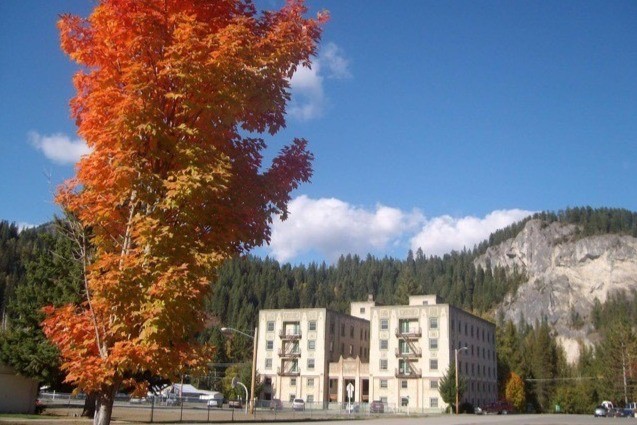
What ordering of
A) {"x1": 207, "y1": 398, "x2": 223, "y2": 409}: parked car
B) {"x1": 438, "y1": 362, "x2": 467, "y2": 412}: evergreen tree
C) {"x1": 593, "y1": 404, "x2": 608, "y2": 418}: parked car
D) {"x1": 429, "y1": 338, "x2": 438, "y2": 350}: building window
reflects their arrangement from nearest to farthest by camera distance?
{"x1": 438, "y1": 362, "x2": 467, "y2": 412}: evergreen tree
{"x1": 593, "y1": 404, "x2": 608, "y2": 418}: parked car
{"x1": 207, "y1": 398, "x2": 223, "y2": 409}: parked car
{"x1": 429, "y1": 338, "x2": 438, "y2": 350}: building window

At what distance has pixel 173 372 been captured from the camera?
8.24 meters

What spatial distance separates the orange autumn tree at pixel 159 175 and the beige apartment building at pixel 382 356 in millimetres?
78866

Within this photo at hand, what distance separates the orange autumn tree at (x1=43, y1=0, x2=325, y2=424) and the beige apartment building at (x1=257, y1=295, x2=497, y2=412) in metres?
78.9

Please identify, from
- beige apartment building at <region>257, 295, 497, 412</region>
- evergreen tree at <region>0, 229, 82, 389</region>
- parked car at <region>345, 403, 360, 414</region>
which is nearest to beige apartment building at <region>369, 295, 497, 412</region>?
beige apartment building at <region>257, 295, 497, 412</region>

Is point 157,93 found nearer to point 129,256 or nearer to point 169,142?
point 169,142

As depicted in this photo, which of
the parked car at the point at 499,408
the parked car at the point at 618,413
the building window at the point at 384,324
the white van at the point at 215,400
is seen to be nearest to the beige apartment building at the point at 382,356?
the building window at the point at 384,324

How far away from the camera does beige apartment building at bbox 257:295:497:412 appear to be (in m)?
86.2

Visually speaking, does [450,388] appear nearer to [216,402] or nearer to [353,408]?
[353,408]

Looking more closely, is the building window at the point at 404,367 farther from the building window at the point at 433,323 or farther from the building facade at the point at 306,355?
the building window at the point at 433,323

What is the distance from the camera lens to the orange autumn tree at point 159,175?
7.86 meters

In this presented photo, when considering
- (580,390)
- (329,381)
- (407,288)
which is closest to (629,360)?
(580,390)

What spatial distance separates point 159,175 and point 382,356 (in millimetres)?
85918

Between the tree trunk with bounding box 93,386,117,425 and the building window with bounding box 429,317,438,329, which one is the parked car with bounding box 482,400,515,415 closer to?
the building window with bounding box 429,317,438,329

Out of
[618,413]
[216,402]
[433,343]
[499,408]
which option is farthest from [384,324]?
[618,413]
